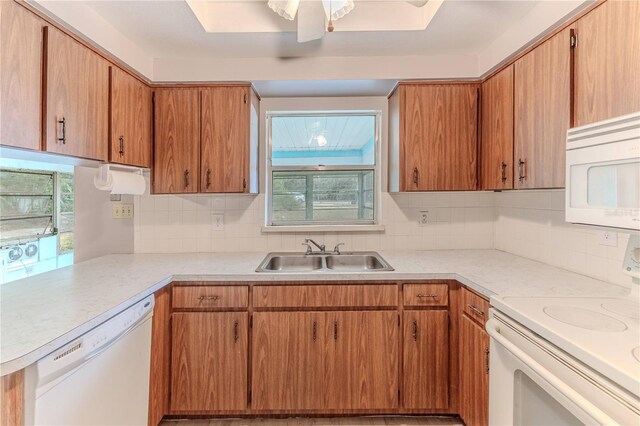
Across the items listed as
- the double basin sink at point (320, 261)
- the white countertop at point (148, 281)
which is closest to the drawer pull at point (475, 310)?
the white countertop at point (148, 281)

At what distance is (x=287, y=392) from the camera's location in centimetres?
183

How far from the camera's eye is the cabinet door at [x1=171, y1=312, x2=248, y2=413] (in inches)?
71.2

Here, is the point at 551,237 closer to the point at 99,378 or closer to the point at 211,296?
the point at 211,296

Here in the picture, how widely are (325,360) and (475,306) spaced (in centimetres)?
91

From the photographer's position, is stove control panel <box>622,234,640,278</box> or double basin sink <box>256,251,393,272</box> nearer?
stove control panel <box>622,234,640,278</box>

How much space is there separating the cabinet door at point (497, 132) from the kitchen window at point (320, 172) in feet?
2.74

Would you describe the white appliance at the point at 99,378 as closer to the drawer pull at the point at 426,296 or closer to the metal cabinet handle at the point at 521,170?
the drawer pull at the point at 426,296

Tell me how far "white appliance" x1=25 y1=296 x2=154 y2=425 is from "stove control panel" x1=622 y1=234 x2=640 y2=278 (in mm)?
2208

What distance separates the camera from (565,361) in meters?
0.97

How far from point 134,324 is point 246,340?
634 mm

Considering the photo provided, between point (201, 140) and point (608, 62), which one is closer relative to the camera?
point (608, 62)

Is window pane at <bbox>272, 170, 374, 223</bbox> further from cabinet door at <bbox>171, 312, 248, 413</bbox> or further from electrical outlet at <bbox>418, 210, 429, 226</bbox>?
cabinet door at <bbox>171, 312, 248, 413</bbox>

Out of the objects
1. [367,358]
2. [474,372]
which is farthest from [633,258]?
[367,358]

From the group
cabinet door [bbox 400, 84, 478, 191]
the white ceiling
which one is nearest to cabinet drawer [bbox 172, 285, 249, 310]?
cabinet door [bbox 400, 84, 478, 191]
